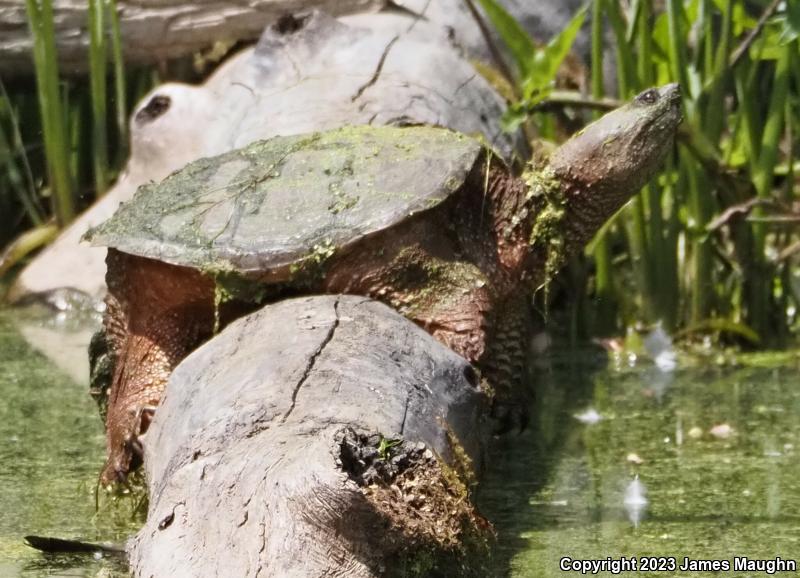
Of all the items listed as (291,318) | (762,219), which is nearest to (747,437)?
(762,219)

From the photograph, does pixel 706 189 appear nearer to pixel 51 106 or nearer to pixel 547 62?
pixel 547 62

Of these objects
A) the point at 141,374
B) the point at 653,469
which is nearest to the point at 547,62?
the point at 653,469

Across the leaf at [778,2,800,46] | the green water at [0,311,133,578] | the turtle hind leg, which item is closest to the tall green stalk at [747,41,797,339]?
the leaf at [778,2,800,46]

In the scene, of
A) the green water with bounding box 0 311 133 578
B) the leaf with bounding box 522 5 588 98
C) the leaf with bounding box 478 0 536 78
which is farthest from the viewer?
the leaf with bounding box 478 0 536 78

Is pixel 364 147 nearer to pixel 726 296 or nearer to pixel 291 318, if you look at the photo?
pixel 291 318

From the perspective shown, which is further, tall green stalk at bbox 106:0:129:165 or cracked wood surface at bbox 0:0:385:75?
cracked wood surface at bbox 0:0:385:75

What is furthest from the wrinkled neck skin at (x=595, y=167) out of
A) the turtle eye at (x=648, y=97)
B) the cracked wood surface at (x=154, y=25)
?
the cracked wood surface at (x=154, y=25)

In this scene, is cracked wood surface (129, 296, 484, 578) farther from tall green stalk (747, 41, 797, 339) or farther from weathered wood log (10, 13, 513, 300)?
tall green stalk (747, 41, 797, 339)

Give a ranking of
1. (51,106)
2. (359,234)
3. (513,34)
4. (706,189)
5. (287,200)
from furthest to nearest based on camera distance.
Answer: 1. (51,106)
2. (513,34)
3. (706,189)
4. (287,200)
5. (359,234)
